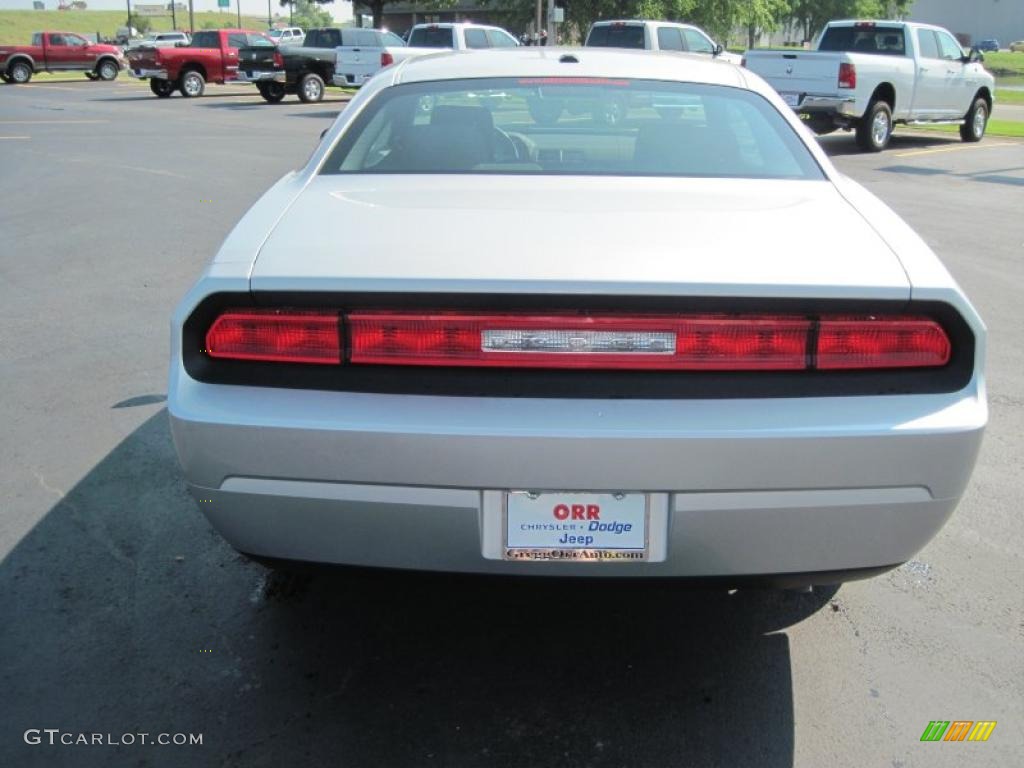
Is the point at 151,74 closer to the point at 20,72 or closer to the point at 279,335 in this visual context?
the point at 20,72

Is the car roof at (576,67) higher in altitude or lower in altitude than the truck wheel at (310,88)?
higher

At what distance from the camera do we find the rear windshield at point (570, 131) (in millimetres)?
3375

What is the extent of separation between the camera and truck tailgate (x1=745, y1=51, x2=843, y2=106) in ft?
50.2

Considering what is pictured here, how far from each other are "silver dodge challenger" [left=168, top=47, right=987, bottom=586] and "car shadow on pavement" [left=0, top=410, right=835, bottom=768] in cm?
20

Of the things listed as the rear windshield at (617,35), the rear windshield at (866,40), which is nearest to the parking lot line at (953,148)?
the rear windshield at (866,40)

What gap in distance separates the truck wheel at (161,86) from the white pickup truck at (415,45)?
7.94 m

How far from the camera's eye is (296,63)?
87.0ft

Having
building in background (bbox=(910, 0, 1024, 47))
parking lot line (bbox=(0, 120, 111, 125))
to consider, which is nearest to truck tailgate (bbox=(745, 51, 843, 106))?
parking lot line (bbox=(0, 120, 111, 125))

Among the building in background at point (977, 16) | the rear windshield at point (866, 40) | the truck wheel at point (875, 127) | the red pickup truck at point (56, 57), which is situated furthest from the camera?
the building in background at point (977, 16)

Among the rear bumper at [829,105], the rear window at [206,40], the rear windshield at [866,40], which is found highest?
the rear window at [206,40]

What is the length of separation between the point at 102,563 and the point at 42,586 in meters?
0.22

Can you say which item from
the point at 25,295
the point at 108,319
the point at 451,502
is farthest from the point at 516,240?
the point at 25,295

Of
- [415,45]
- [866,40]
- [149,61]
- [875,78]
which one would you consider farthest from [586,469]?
[149,61]

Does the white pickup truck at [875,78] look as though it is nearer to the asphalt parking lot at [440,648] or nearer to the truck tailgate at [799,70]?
the truck tailgate at [799,70]
